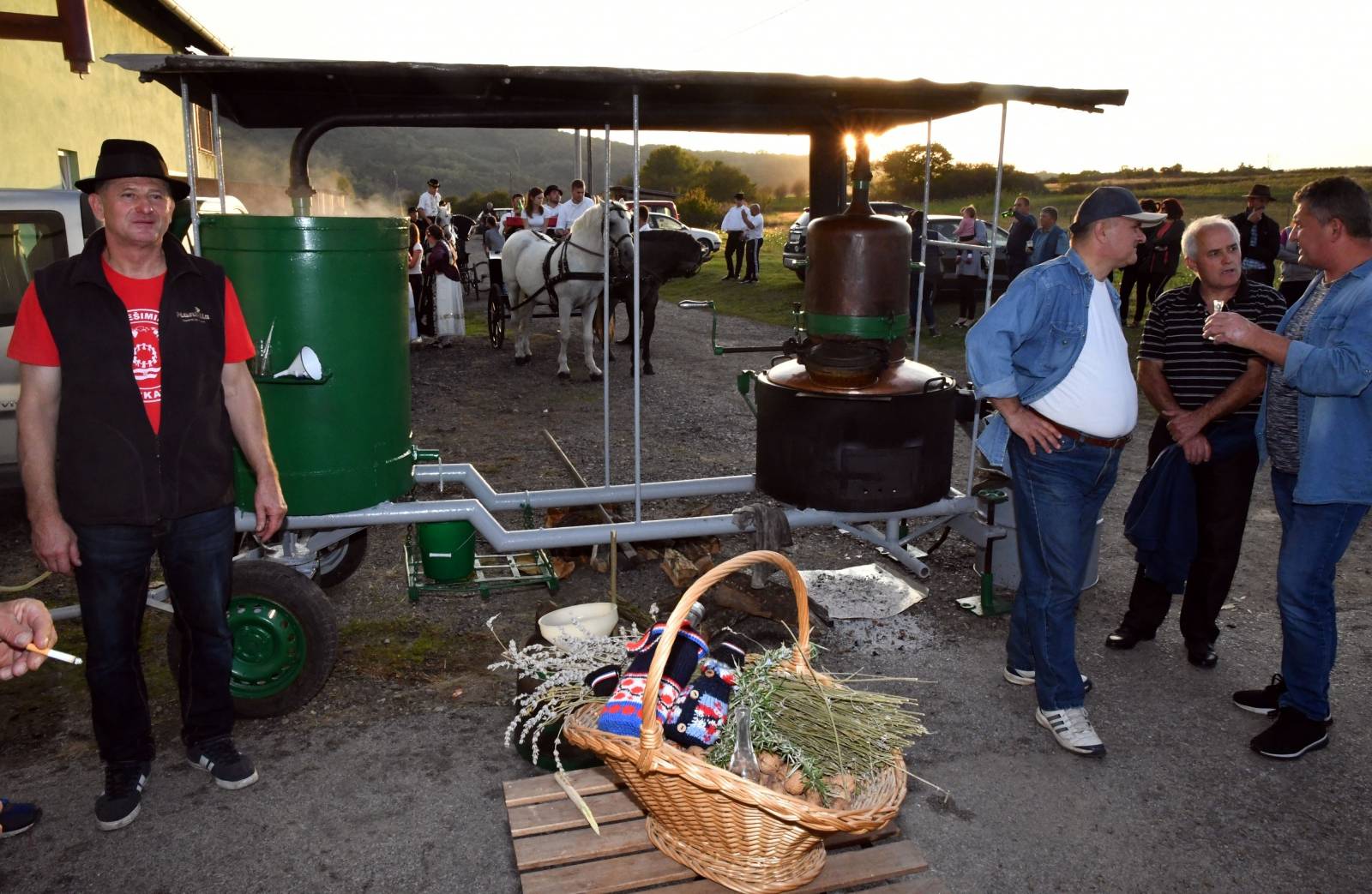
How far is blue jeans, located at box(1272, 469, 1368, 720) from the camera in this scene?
3602 mm

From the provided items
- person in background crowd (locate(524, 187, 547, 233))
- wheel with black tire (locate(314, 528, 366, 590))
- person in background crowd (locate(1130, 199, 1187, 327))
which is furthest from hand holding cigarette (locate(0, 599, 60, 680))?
person in background crowd (locate(524, 187, 547, 233))

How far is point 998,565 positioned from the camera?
5.40m

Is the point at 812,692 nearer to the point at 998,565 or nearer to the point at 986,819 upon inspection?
the point at 986,819

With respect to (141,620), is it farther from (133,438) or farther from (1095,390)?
(1095,390)

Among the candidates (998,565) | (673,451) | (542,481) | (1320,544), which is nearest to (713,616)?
(998,565)

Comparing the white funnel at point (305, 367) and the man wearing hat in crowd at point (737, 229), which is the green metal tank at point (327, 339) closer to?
the white funnel at point (305, 367)

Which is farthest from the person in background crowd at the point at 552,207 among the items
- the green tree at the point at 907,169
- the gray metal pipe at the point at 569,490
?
the green tree at the point at 907,169

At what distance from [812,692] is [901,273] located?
246 cm

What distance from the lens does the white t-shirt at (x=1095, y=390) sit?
363cm

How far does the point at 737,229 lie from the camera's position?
23094 mm

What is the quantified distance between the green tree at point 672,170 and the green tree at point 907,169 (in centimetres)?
2720

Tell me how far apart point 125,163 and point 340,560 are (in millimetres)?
2797

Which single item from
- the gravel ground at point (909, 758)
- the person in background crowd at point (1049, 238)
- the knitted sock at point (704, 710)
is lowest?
the gravel ground at point (909, 758)

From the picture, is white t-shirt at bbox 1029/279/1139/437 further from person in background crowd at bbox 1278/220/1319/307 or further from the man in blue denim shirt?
person in background crowd at bbox 1278/220/1319/307
